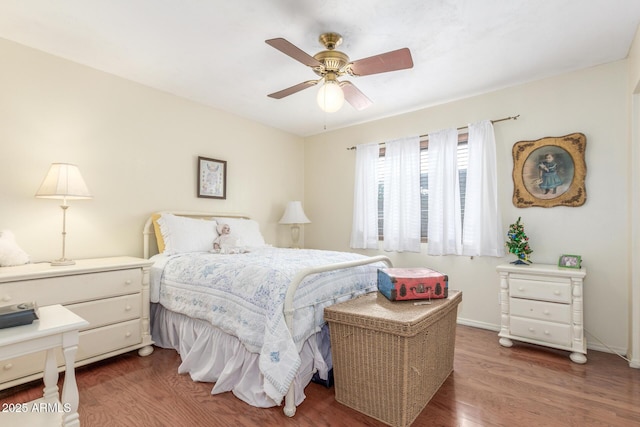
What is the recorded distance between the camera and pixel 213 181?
388 centimetres

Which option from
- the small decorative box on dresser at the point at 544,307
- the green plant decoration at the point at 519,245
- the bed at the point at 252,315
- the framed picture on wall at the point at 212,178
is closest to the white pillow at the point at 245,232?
the framed picture on wall at the point at 212,178

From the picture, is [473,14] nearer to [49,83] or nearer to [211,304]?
[211,304]

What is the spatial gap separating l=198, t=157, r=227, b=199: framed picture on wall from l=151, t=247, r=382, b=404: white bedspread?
4.03 ft

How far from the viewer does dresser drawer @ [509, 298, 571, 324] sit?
2660 millimetres

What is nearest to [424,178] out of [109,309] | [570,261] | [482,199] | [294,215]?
[482,199]

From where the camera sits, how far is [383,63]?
6.98 ft

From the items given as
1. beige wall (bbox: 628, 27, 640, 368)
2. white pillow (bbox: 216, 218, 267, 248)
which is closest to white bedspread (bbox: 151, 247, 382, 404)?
white pillow (bbox: 216, 218, 267, 248)

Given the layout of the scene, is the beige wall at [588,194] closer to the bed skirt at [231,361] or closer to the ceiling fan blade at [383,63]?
the ceiling fan blade at [383,63]

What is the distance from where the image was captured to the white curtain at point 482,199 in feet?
10.7

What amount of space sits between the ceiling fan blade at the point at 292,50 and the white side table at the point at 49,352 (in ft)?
5.64

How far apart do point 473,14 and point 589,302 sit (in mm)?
2587

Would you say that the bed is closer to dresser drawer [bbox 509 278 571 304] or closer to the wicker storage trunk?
the wicker storage trunk

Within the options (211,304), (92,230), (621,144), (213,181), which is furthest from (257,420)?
(621,144)

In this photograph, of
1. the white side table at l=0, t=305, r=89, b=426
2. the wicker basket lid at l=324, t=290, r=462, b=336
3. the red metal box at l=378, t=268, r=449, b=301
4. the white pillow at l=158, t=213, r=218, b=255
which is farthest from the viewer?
the white pillow at l=158, t=213, r=218, b=255
